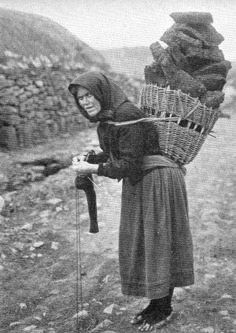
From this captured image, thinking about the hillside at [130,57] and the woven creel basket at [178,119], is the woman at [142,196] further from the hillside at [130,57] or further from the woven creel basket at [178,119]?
the hillside at [130,57]

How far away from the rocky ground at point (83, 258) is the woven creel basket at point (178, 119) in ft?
4.38

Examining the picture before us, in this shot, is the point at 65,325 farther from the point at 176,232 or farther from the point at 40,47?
the point at 40,47

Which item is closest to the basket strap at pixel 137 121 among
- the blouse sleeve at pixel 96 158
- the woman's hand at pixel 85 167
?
the woman's hand at pixel 85 167

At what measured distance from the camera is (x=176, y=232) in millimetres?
3244

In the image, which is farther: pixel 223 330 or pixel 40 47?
pixel 40 47

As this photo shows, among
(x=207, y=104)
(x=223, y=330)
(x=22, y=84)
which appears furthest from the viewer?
(x=22, y=84)

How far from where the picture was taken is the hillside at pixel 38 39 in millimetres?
10336

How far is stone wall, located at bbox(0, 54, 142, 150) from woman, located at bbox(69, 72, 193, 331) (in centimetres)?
610

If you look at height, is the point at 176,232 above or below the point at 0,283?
above

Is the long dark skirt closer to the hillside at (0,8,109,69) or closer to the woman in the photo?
the woman

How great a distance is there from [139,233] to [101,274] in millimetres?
1483

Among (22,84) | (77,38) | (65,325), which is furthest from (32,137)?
(65,325)

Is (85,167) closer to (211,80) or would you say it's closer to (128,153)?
(128,153)

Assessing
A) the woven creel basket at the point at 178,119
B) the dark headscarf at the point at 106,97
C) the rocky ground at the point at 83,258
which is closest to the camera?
the dark headscarf at the point at 106,97
